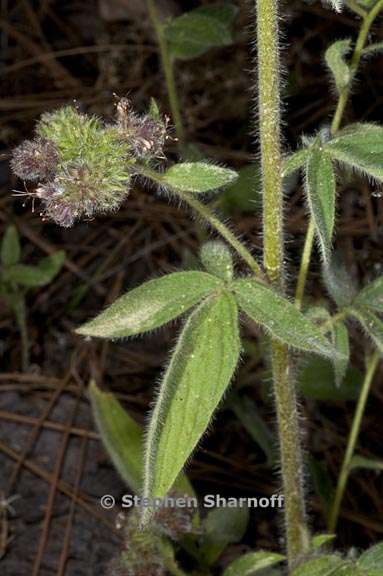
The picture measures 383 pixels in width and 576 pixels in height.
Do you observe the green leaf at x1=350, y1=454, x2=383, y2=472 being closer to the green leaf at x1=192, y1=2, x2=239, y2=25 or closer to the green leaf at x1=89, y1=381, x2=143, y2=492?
the green leaf at x1=89, y1=381, x2=143, y2=492

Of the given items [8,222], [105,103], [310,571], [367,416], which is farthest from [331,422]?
[105,103]

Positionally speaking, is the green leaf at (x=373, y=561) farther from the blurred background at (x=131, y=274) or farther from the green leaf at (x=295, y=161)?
the green leaf at (x=295, y=161)

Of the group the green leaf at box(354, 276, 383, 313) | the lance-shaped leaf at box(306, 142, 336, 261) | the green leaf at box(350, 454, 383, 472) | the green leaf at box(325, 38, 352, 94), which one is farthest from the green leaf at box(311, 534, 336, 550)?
the green leaf at box(325, 38, 352, 94)

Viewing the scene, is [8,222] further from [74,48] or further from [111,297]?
[74,48]

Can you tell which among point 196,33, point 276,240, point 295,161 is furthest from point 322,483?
point 196,33

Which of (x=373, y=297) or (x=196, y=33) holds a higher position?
(x=196, y=33)

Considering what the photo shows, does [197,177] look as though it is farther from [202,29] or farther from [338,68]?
[202,29]
